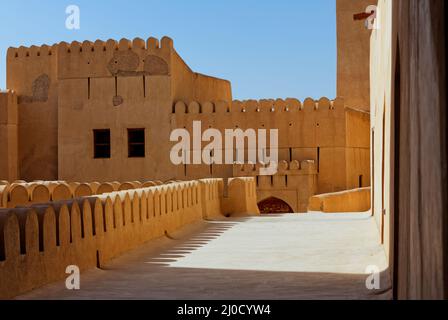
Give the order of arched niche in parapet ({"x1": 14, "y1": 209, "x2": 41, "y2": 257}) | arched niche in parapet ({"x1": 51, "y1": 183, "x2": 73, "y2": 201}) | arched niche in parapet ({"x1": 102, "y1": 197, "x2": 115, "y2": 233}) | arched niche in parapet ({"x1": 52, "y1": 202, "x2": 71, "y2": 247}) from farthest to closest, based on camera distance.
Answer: arched niche in parapet ({"x1": 51, "y1": 183, "x2": 73, "y2": 201})
arched niche in parapet ({"x1": 102, "y1": 197, "x2": 115, "y2": 233})
arched niche in parapet ({"x1": 52, "y1": 202, "x2": 71, "y2": 247})
arched niche in parapet ({"x1": 14, "y1": 209, "x2": 41, "y2": 257})

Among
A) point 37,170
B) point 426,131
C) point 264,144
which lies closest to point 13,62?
point 37,170

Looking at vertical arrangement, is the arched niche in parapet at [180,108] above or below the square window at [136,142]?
above

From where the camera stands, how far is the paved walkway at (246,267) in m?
4.83

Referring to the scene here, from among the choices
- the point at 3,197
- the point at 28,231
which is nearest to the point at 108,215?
the point at 28,231

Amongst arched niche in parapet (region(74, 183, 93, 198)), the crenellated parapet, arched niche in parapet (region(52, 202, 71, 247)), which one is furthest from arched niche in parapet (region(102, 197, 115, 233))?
the crenellated parapet

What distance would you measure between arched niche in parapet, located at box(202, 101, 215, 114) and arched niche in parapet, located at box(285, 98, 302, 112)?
2111mm

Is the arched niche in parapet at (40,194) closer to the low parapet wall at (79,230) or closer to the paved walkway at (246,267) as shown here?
the low parapet wall at (79,230)

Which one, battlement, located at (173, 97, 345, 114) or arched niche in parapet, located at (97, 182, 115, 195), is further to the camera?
battlement, located at (173, 97, 345, 114)

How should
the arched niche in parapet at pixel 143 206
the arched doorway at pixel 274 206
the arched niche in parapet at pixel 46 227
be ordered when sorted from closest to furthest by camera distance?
1. the arched niche in parapet at pixel 46 227
2. the arched niche in parapet at pixel 143 206
3. the arched doorway at pixel 274 206

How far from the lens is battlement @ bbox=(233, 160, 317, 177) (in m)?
16.5

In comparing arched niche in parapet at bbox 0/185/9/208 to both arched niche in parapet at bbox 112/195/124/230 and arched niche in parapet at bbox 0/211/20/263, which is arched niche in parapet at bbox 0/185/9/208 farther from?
arched niche in parapet at bbox 0/211/20/263

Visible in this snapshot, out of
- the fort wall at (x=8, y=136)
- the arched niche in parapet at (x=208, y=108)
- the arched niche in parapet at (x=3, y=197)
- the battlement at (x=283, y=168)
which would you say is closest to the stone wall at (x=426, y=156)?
the arched niche in parapet at (x=3, y=197)

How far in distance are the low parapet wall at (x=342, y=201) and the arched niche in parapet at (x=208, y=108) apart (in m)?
4.49
